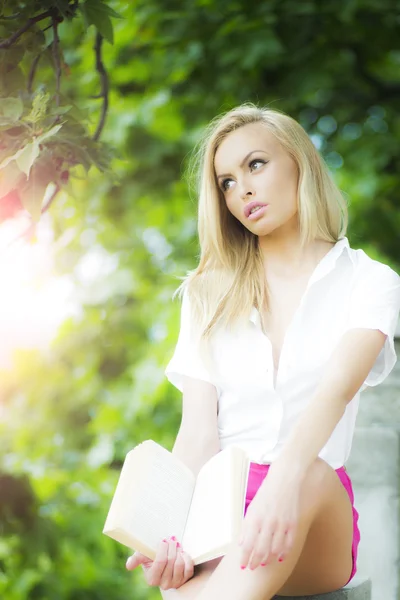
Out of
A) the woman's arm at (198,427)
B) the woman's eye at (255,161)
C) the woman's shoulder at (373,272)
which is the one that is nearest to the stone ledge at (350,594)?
the woman's arm at (198,427)

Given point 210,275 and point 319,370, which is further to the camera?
point 210,275

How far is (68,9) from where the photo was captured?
1503mm

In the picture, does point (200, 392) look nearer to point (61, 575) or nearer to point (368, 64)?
point (61, 575)

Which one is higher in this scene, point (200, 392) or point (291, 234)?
point (291, 234)

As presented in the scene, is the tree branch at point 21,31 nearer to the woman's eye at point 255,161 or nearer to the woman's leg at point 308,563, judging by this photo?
the woman's eye at point 255,161

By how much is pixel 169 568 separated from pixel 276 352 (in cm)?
48

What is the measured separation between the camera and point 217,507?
124cm

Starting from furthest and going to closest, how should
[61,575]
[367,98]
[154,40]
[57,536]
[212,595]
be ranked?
[367,98]
[154,40]
[61,575]
[57,536]
[212,595]

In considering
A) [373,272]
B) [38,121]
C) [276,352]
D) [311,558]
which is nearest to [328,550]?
[311,558]

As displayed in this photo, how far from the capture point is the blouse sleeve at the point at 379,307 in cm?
135

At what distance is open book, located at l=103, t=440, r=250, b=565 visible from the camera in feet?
3.99

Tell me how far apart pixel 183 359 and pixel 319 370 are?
305 millimetres

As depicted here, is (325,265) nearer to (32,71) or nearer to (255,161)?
(255,161)

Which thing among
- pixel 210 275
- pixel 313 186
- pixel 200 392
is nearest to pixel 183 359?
pixel 200 392
